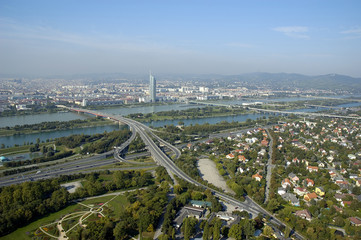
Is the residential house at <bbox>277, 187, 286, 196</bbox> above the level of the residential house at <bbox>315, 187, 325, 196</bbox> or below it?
below

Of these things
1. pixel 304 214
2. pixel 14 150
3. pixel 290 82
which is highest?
pixel 290 82

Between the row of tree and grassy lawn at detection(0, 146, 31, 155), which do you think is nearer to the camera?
the row of tree

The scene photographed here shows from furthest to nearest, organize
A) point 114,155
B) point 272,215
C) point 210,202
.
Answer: point 114,155 < point 210,202 < point 272,215

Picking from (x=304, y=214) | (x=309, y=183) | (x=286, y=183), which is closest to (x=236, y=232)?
(x=304, y=214)

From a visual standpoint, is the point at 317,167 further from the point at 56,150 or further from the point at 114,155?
the point at 56,150

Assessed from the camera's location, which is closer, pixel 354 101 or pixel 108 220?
pixel 108 220

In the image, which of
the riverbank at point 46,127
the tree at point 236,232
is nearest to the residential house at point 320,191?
the tree at point 236,232

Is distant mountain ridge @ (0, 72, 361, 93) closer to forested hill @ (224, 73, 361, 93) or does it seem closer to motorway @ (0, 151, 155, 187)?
forested hill @ (224, 73, 361, 93)

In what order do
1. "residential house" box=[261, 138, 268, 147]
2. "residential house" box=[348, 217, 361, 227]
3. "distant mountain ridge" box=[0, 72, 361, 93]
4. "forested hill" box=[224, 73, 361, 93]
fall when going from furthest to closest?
"distant mountain ridge" box=[0, 72, 361, 93] → "forested hill" box=[224, 73, 361, 93] → "residential house" box=[261, 138, 268, 147] → "residential house" box=[348, 217, 361, 227]

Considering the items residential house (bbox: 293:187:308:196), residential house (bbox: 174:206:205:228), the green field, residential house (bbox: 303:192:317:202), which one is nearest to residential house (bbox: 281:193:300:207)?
residential house (bbox: 303:192:317:202)

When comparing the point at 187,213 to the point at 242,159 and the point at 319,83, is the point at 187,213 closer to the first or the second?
the point at 242,159

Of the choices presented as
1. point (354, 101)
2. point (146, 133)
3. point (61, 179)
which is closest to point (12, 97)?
point (146, 133)
